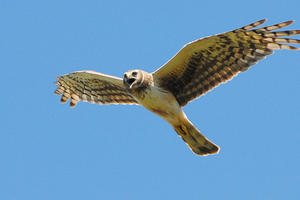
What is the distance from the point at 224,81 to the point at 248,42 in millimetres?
787

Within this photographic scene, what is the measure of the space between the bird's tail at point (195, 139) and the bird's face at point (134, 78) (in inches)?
43.0

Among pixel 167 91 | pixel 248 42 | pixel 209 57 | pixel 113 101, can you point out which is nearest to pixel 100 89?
pixel 113 101

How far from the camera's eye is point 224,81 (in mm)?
9781

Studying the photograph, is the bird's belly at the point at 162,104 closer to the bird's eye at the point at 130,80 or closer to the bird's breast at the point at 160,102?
the bird's breast at the point at 160,102

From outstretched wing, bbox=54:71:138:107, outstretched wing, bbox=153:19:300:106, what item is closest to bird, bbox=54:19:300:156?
outstretched wing, bbox=153:19:300:106

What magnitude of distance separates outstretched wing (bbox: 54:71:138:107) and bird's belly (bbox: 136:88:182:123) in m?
0.85

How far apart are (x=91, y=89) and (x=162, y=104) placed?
1990 mm

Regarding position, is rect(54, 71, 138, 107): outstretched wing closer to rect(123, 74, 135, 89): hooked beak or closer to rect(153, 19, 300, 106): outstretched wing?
rect(123, 74, 135, 89): hooked beak

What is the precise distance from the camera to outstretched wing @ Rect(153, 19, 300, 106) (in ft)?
30.5

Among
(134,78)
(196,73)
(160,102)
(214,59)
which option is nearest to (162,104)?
(160,102)

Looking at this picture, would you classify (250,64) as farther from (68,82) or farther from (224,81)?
(68,82)

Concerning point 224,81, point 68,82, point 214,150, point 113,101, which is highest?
point 68,82

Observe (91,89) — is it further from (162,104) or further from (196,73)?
(196,73)

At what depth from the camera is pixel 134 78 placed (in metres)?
9.41
